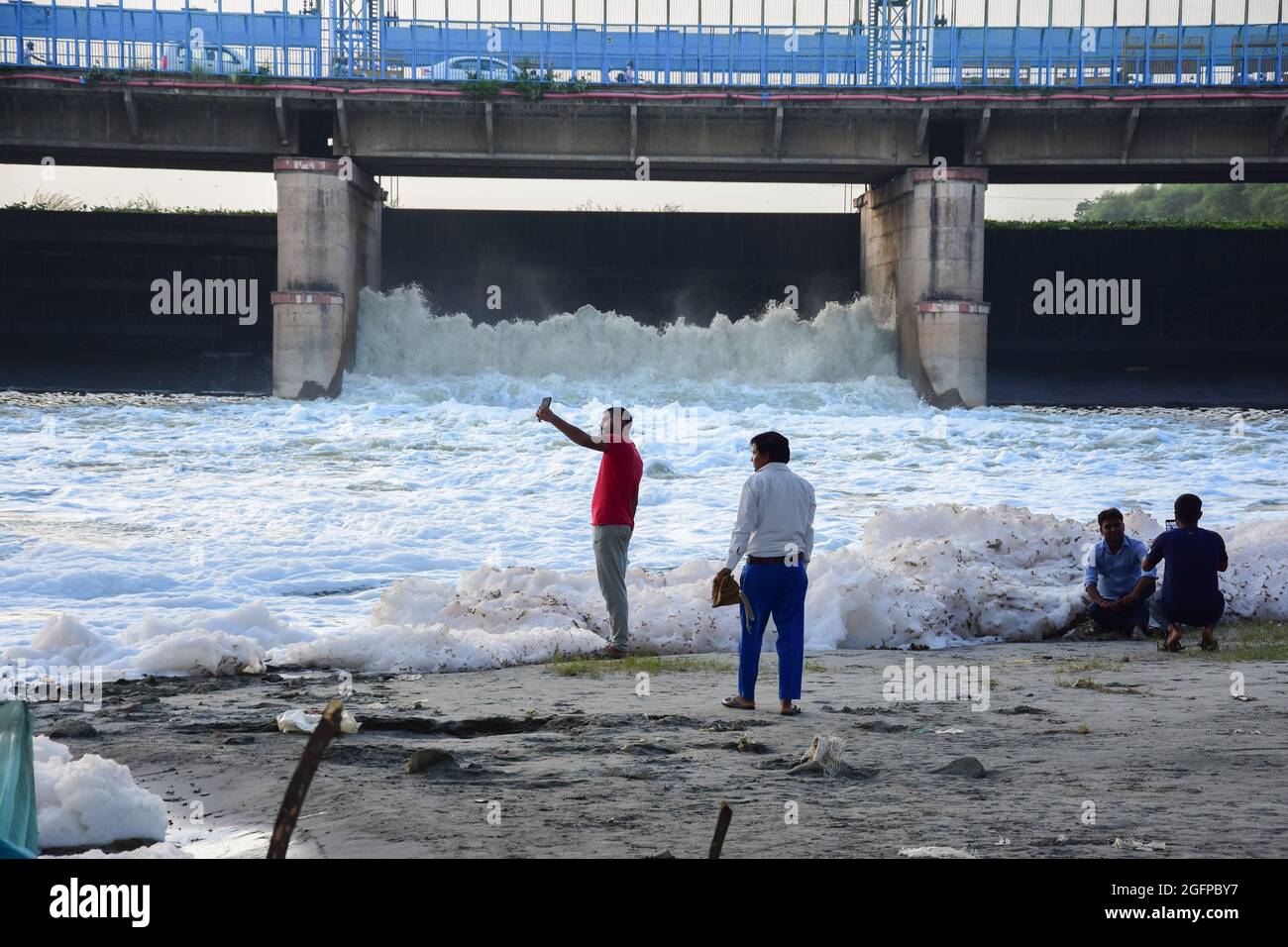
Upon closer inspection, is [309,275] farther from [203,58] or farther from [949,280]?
[949,280]

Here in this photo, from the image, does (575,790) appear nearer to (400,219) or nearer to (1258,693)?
(1258,693)

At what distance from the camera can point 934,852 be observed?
5172 millimetres

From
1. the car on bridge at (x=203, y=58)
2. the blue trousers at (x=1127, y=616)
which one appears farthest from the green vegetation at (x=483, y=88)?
the blue trousers at (x=1127, y=616)

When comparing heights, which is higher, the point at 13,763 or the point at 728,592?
the point at 13,763

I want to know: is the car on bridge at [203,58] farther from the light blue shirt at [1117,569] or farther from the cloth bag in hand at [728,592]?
the cloth bag in hand at [728,592]

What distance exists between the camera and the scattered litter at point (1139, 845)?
5133 millimetres

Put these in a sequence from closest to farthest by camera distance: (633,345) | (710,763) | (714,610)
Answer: (710,763)
(714,610)
(633,345)

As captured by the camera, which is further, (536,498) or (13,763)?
(536,498)

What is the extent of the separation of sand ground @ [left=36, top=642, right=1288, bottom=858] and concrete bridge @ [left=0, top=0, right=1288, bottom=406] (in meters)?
27.2

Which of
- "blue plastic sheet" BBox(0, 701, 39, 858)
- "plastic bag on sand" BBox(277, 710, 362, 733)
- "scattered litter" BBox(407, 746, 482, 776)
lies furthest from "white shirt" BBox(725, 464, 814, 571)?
"blue plastic sheet" BBox(0, 701, 39, 858)

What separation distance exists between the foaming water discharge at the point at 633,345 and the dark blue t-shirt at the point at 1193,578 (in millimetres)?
28513

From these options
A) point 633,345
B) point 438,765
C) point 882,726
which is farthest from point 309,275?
point 438,765

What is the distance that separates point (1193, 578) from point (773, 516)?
4556mm
